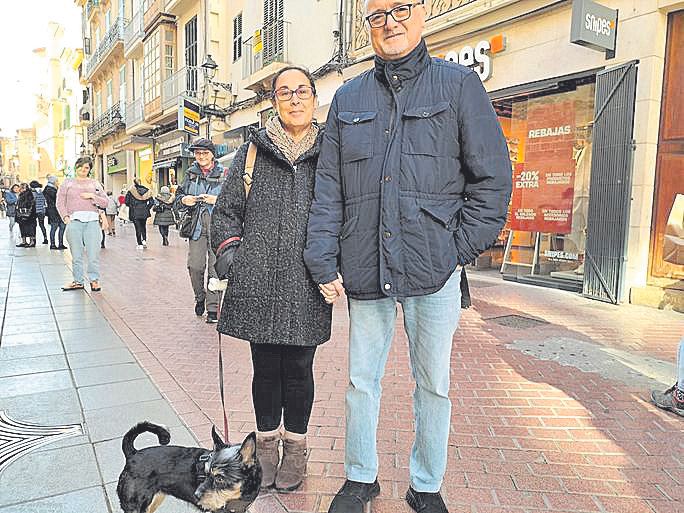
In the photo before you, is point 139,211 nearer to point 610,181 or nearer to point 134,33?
point 610,181

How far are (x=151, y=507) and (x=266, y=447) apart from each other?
61cm

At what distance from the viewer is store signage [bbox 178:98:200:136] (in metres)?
18.3

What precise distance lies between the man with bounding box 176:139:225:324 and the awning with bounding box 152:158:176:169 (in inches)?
785

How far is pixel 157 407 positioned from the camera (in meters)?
3.70

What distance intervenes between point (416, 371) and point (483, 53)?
355 inches

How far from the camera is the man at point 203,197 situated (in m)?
5.86

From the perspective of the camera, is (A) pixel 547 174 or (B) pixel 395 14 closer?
(B) pixel 395 14

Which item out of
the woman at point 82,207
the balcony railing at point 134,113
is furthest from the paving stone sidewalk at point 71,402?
the balcony railing at point 134,113

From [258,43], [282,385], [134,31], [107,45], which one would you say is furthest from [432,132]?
[107,45]

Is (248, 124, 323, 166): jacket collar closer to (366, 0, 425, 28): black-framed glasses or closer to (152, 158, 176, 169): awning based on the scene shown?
(366, 0, 425, 28): black-framed glasses

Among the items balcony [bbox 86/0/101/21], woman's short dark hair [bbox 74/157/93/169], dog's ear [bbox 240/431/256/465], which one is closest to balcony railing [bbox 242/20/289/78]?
woman's short dark hair [bbox 74/157/93/169]

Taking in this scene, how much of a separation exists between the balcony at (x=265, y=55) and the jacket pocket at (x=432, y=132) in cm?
1395

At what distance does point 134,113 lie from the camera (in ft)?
94.7

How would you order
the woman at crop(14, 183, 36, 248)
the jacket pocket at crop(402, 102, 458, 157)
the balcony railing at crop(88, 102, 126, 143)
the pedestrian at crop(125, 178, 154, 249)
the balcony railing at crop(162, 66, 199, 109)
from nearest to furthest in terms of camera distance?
the jacket pocket at crop(402, 102, 458, 157) → the woman at crop(14, 183, 36, 248) → the pedestrian at crop(125, 178, 154, 249) → the balcony railing at crop(162, 66, 199, 109) → the balcony railing at crop(88, 102, 126, 143)
